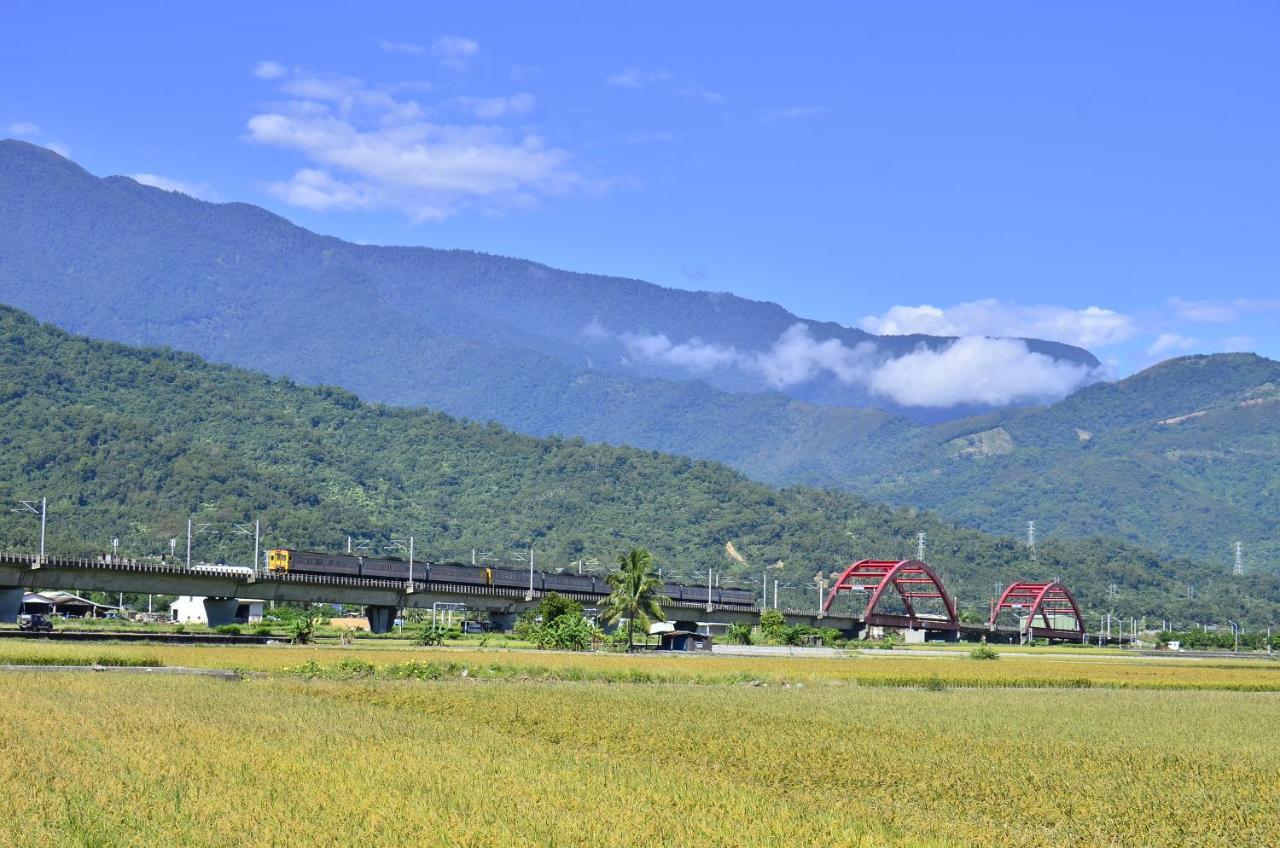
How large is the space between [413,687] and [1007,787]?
31355 millimetres

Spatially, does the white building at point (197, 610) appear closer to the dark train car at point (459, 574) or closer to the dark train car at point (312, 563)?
the dark train car at point (459, 574)

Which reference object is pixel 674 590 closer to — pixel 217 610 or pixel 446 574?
pixel 446 574

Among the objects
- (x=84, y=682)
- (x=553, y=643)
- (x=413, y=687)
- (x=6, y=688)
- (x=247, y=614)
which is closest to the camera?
(x=6, y=688)

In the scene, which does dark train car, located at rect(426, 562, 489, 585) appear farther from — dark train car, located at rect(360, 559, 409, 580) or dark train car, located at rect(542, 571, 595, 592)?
dark train car, located at rect(542, 571, 595, 592)

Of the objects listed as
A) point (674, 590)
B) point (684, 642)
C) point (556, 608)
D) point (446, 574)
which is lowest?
point (684, 642)

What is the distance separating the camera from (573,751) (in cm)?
3916

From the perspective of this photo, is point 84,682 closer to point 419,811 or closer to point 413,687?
point 413,687

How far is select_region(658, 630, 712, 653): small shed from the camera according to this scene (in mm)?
126137

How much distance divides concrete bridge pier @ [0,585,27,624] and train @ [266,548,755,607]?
2135cm

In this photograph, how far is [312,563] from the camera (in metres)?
135

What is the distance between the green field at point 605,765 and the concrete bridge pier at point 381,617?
7711cm

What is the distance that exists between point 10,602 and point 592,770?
9308 centimetres

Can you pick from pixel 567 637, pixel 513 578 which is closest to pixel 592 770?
pixel 567 637

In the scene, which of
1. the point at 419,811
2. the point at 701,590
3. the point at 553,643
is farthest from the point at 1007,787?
the point at 701,590
